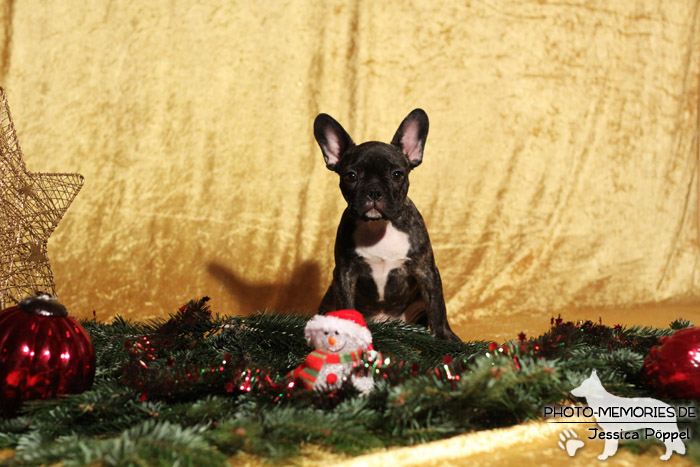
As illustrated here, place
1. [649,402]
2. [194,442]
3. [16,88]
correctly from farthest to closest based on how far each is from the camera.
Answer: [16,88], [649,402], [194,442]

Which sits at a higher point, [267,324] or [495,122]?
[495,122]

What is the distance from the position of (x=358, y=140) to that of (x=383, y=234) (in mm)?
1102

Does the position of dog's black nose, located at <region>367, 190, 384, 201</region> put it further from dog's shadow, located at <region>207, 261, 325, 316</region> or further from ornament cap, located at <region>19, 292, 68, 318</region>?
dog's shadow, located at <region>207, 261, 325, 316</region>

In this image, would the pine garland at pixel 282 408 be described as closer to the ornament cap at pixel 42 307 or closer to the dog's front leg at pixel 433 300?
the ornament cap at pixel 42 307

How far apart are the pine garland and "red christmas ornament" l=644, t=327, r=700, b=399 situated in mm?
82

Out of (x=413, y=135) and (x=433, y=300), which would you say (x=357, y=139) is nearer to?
(x=413, y=135)

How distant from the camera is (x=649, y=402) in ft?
4.00

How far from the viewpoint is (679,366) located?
127cm

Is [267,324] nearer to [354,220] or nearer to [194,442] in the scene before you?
[354,220]

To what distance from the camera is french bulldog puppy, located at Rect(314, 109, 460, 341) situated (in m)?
1.98

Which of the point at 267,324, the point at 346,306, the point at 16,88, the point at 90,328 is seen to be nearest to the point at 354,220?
the point at 346,306

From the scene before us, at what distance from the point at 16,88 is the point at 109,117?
351 millimetres

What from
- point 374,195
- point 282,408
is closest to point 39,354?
point 282,408

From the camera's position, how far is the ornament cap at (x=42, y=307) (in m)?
1.28
